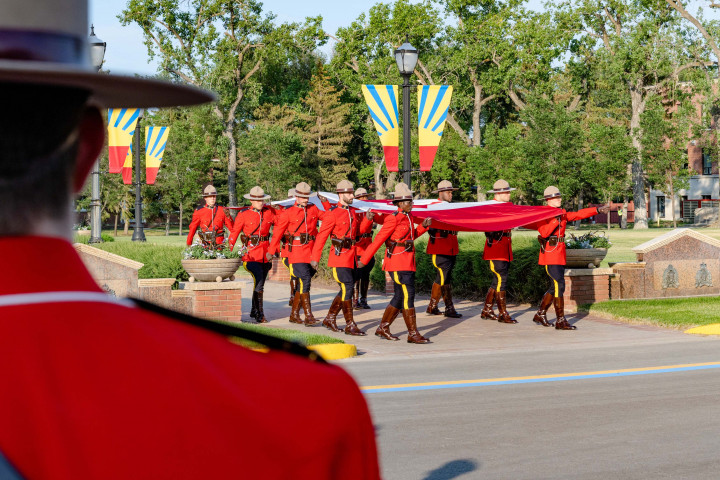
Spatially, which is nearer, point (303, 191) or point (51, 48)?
point (51, 48)

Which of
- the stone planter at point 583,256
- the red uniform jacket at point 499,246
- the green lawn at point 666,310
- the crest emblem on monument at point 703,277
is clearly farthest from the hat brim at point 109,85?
the crest emblem on monument at point 703,277

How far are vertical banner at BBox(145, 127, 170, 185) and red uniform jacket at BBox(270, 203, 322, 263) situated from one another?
32.0ft

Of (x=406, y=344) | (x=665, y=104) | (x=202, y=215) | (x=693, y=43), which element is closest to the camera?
(x=406, y=344)

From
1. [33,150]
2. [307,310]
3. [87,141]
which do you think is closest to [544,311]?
[307,310]

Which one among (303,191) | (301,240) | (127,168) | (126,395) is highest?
(127,168)

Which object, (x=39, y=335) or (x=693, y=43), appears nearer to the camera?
(x=39, y=335)

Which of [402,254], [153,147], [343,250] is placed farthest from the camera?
[153,147]

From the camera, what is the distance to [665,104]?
7306 centimetres

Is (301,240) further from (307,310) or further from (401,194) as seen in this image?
(401,194)

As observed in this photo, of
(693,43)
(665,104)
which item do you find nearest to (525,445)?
(693,43)

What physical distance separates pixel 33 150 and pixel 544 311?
15.0 meters

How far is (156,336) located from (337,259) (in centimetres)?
1394

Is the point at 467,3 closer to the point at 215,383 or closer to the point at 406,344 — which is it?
the point at 406,344

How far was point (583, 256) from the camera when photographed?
17.4 m
